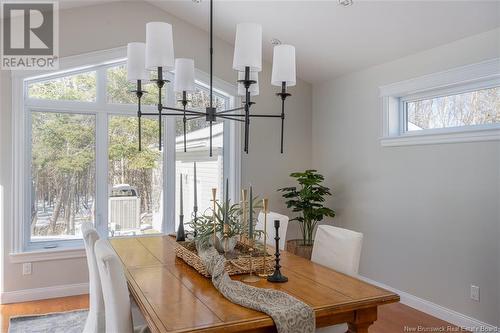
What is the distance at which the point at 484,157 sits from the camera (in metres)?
3.07

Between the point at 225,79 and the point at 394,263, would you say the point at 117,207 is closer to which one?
the point at 225,79

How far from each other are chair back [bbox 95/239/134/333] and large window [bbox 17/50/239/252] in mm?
2247

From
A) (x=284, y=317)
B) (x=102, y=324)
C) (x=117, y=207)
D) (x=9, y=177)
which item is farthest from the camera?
(x=117, y=207)

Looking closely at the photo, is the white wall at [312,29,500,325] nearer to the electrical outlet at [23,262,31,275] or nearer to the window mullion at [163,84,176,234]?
the window mullion at [163,84,176,234]

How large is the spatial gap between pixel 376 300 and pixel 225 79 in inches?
138

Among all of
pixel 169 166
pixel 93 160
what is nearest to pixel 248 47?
pixel 169 166

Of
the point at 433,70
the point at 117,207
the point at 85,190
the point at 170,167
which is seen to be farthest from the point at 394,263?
the point at 85,190

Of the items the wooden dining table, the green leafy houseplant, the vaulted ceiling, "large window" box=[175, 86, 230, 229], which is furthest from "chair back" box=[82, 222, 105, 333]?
the vaulted ceiling

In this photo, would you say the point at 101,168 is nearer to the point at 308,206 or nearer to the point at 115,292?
the point at 308,206

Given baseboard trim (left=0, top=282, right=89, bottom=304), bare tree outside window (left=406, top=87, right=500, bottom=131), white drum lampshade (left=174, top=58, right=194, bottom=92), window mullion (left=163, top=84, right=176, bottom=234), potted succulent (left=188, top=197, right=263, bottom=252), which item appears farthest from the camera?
window mullion (left=163, top=84, right=176, bottom=234)

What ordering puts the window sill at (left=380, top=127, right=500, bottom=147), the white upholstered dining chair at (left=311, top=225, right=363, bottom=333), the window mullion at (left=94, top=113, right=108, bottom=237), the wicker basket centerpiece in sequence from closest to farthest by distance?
the wicker basket centerpiece, the white upholstered dining chair at (left=311, top=225, right=363, bottom=333), the window sill at (left=380, top=127, right=500, bottom=147), the window mullion at (left=94, top=113, right=108, bottom=237)

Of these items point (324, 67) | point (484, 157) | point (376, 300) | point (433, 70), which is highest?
point (324, 67)

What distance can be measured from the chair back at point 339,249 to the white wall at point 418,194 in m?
1.37

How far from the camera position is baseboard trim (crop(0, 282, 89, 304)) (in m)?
Answer: 3.82
